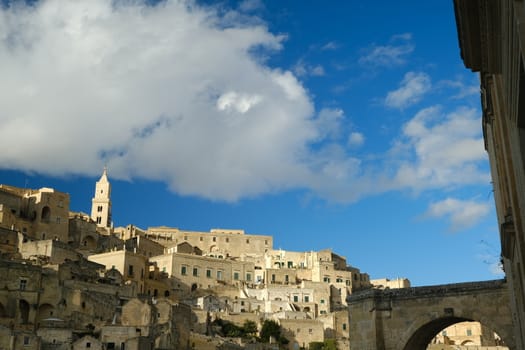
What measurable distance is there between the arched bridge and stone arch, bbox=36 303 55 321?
1416 inches

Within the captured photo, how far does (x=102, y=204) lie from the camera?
336 feet

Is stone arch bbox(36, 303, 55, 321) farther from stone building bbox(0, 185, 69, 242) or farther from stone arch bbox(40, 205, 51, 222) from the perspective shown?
stone arch bbox(40, 205, 51, 222)

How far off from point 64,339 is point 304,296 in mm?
37191

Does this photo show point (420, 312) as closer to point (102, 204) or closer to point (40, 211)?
point (40, 211)

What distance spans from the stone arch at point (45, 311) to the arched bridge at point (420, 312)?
36.0 metres

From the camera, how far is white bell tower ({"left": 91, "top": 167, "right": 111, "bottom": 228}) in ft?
329

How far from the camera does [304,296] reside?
74.9 m

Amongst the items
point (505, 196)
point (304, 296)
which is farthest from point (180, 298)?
point (505, 196)

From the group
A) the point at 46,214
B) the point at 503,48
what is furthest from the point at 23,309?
the point at 503,48

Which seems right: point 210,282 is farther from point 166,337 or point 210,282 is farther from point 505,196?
point 505,196

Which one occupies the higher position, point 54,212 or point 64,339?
point 54,212

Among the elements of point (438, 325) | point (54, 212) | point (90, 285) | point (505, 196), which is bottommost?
point (438, 325)

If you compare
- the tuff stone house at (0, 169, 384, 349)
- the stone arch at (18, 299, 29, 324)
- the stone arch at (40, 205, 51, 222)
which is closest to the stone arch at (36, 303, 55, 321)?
the tuff stone house at (0, 169, 384, 349)

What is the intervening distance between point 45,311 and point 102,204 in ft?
172
